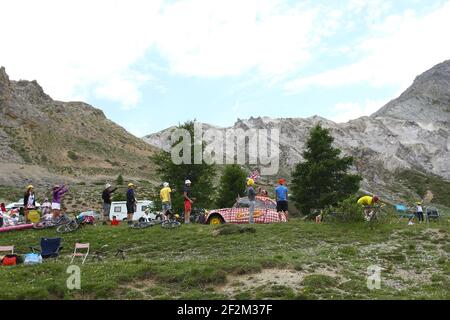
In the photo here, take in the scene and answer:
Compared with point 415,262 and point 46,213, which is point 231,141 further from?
point 415,262

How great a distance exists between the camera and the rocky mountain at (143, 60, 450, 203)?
128625 millimetres

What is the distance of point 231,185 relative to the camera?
136 feet

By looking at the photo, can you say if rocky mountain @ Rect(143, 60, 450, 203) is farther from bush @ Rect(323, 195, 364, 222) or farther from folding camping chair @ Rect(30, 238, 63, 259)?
folding camping chair @ Rect(30, 238, 63, 259)

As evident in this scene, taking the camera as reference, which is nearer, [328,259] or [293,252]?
[328,259]

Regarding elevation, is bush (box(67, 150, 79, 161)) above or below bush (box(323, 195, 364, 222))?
above

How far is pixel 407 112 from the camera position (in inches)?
7657

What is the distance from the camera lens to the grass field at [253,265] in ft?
41.6

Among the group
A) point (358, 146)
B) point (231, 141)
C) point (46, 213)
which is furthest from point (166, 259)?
point (358, 146)

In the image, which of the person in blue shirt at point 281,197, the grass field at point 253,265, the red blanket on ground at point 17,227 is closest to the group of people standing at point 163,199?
the grass field at point 253,265

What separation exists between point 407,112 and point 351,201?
18678 cm

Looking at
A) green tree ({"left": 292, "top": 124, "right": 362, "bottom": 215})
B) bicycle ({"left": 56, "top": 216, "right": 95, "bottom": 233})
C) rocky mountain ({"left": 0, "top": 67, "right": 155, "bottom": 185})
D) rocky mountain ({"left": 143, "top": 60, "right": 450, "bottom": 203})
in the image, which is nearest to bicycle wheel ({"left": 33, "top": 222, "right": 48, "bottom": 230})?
bicycle ({"left": 56, "top": 216, "right": 95, "bottom": 233})

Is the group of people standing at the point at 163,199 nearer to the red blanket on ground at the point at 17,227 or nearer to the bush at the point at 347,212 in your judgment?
the red blanket on ground at the point at 17,227

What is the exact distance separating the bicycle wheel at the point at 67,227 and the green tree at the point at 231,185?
1888 cm

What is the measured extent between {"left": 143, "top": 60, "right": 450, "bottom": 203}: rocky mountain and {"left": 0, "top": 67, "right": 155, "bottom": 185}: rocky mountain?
25328mm
